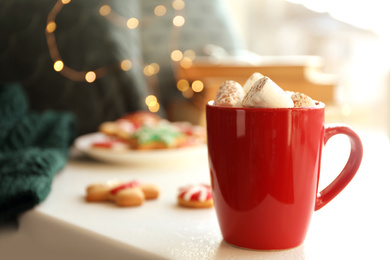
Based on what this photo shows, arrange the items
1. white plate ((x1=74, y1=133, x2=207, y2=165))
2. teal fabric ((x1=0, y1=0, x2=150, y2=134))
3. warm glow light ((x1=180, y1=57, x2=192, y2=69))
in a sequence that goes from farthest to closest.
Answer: warm glow light ((x1=180, y1=57, x2=192, y2=69)) < teal fabric ((x1=0, y1=0, x2=150, y2=134)) < white plate ((x1=74, y1=133, x2=207, y2=165))

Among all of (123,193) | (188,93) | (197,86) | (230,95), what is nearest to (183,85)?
(188,93)

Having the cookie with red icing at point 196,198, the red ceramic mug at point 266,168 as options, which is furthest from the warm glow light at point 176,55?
the red ceramic mug at point 266,168

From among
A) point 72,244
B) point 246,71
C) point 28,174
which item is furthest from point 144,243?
point 246,71

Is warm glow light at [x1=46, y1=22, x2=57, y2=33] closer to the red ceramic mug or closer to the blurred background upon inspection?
the blurred background

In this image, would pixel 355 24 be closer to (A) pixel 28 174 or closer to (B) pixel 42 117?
(B) pixel 42 117

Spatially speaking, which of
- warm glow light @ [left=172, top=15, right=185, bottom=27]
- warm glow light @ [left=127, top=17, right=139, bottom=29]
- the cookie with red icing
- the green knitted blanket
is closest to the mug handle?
the cookie with red icing

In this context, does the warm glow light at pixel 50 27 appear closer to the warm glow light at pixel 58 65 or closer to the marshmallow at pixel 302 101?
the warm glow light at pixel 58 65
